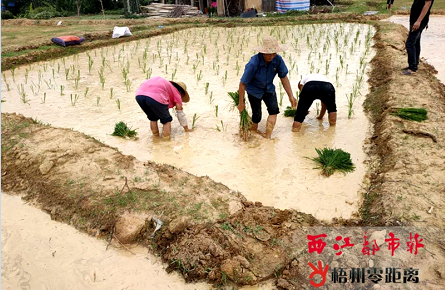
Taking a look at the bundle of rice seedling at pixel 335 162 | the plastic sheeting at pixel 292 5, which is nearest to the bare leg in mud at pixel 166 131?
the bundle of rice seedling at pixel 335 162

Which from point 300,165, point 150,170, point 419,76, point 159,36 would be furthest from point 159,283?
point 159,36

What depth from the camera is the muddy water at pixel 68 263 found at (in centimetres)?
225

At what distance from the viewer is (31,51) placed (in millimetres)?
8625

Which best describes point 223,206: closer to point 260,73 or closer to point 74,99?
point 260,73

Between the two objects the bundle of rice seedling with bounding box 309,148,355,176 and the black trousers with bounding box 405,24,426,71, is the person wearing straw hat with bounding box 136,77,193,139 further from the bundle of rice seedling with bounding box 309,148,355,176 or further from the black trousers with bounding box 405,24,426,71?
the black trousers with bounding box 405,24,426,71

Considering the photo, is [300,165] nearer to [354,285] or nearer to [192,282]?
[354,285]

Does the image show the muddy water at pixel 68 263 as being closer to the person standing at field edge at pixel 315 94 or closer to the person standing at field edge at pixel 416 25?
the person standing at field edge at pixel 315 94

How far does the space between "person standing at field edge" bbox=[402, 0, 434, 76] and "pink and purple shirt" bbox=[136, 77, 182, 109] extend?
3.85 m

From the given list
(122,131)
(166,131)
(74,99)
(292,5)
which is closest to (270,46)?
(166,131)

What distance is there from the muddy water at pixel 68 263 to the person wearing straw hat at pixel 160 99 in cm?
172

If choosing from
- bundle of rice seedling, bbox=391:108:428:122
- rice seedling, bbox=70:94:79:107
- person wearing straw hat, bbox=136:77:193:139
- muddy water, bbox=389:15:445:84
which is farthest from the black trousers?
rice seedling, bbox=70:94:79:107

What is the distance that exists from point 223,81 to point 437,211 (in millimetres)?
4174

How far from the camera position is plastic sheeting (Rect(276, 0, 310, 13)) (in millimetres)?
15273

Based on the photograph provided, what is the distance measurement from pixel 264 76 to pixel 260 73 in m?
0.06
